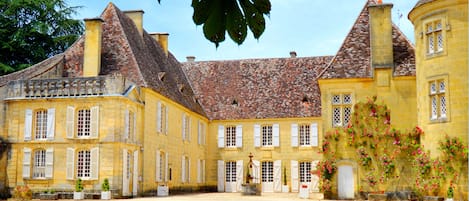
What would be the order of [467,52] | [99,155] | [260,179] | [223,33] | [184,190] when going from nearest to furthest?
1. [223,33]
2. [467,52]
3. [99,155]
4. [184,190]
5. [260,179]

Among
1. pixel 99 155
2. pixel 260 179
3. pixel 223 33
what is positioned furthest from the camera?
pixel 260 179

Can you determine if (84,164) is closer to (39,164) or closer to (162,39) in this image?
(39,164)

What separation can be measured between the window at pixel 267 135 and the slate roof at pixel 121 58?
513 centimetres

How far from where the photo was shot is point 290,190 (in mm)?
30203

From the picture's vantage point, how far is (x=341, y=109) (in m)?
23.1

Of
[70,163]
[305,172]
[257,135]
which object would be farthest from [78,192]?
[305,172]

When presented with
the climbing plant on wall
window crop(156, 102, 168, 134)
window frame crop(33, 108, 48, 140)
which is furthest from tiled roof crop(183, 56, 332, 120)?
window frame crop(33, 108, 48, 140)

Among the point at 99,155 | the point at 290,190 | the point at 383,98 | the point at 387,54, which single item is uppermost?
the point at 387,54

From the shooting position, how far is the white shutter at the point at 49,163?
21812 mm

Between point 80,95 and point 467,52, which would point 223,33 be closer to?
point 467,52

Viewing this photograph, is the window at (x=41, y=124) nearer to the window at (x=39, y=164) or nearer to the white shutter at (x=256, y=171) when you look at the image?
the window at (x=39, y=164)

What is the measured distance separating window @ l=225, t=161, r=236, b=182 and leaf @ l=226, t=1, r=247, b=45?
2950 centimetres

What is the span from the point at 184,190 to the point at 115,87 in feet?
28.2

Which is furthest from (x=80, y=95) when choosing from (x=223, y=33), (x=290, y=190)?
(x=223, y=33)
